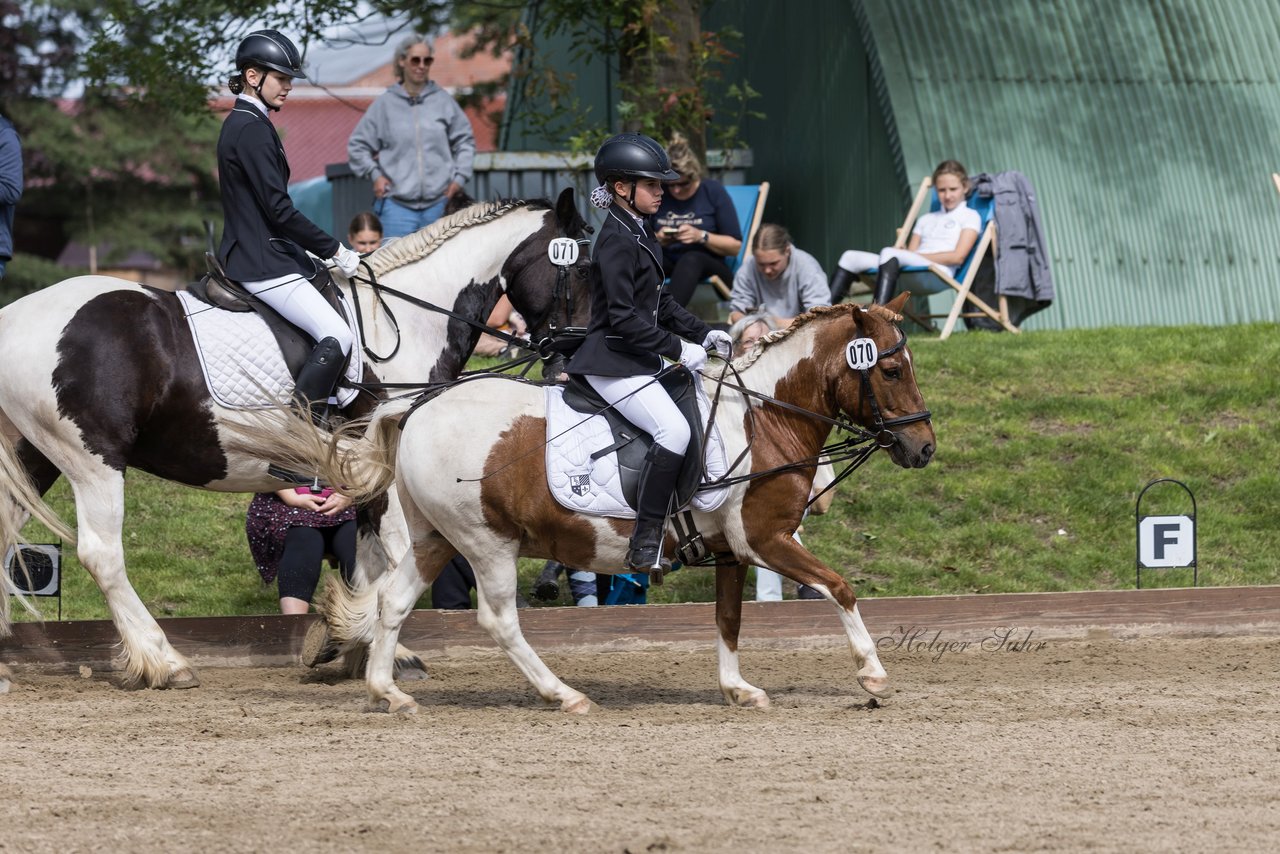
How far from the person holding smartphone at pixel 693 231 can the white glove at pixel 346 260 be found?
407cm

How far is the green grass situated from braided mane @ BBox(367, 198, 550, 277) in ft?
7.82

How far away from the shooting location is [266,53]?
23.1 ft

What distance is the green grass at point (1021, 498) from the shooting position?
916 centimetres

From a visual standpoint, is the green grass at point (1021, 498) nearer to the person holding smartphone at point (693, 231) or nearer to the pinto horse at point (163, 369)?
the person holding smartphone at point (693, 231)

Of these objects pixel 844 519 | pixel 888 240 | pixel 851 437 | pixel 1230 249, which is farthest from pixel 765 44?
pixel 851 437

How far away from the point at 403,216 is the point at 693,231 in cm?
195

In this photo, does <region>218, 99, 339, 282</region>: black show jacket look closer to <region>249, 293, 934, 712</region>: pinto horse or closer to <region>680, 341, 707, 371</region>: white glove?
<region>249, 293, 934, 712</region>: pinto horse

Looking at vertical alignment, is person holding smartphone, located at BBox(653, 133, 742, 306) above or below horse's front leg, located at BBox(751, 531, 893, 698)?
above

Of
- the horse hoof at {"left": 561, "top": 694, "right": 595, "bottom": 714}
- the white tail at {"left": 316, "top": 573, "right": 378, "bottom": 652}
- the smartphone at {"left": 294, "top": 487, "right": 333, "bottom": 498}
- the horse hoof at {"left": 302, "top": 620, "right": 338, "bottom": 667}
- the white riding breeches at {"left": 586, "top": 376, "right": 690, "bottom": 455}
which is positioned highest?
the white riding breeches at {"left": 586, "top": 376, "right": 690, "bottom": 455}

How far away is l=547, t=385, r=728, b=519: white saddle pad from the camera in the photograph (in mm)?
6422

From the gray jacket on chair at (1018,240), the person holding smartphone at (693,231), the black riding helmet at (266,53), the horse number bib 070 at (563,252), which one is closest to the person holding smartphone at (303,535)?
the horse number bib 070 at (563,252)

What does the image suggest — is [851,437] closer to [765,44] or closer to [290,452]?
[290,452]

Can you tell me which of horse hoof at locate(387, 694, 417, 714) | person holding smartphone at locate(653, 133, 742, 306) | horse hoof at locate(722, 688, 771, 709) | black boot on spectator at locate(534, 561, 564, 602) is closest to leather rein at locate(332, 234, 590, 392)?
horse hoof at locate(387, 694, 417, 714)

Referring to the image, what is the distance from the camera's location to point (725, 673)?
6.72 m
